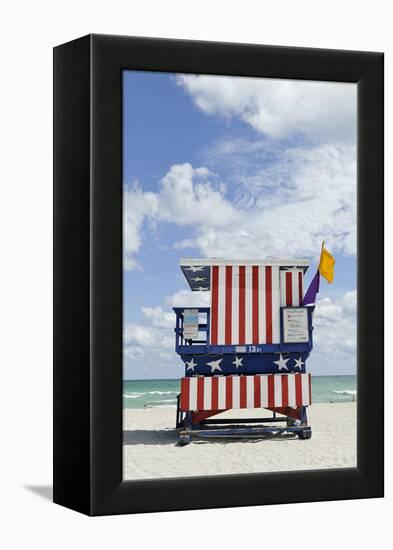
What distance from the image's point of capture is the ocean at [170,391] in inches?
336

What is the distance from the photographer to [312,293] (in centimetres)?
927

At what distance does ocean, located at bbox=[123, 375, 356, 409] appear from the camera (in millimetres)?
8547

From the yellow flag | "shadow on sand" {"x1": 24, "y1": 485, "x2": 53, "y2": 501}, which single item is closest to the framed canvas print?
the yellow flag

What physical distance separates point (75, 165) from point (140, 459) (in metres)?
2.33

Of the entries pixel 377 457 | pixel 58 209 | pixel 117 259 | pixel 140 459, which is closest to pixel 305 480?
pixel 377 457

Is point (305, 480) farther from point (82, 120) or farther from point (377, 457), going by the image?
point (82, 120)

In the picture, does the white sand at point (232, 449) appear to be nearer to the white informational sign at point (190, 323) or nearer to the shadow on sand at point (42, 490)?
the white informational sign at point (190, 323)

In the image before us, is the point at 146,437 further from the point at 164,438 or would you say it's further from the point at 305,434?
the point at 305,434

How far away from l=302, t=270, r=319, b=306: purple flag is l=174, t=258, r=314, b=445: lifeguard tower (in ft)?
0.20

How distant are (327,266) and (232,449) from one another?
1.69 m

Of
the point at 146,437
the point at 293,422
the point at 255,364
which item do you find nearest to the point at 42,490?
the point at 146,437

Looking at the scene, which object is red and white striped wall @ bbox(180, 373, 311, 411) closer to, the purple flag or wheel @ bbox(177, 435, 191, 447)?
wheel @ bbox(177, 435, 191, 447)

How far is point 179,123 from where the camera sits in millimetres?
8867

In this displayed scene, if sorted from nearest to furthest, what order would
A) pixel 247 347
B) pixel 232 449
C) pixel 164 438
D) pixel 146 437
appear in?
1. pixel 146 437
2. pixel 164 438
3. pixel 232 449
4. pixel 247 347
